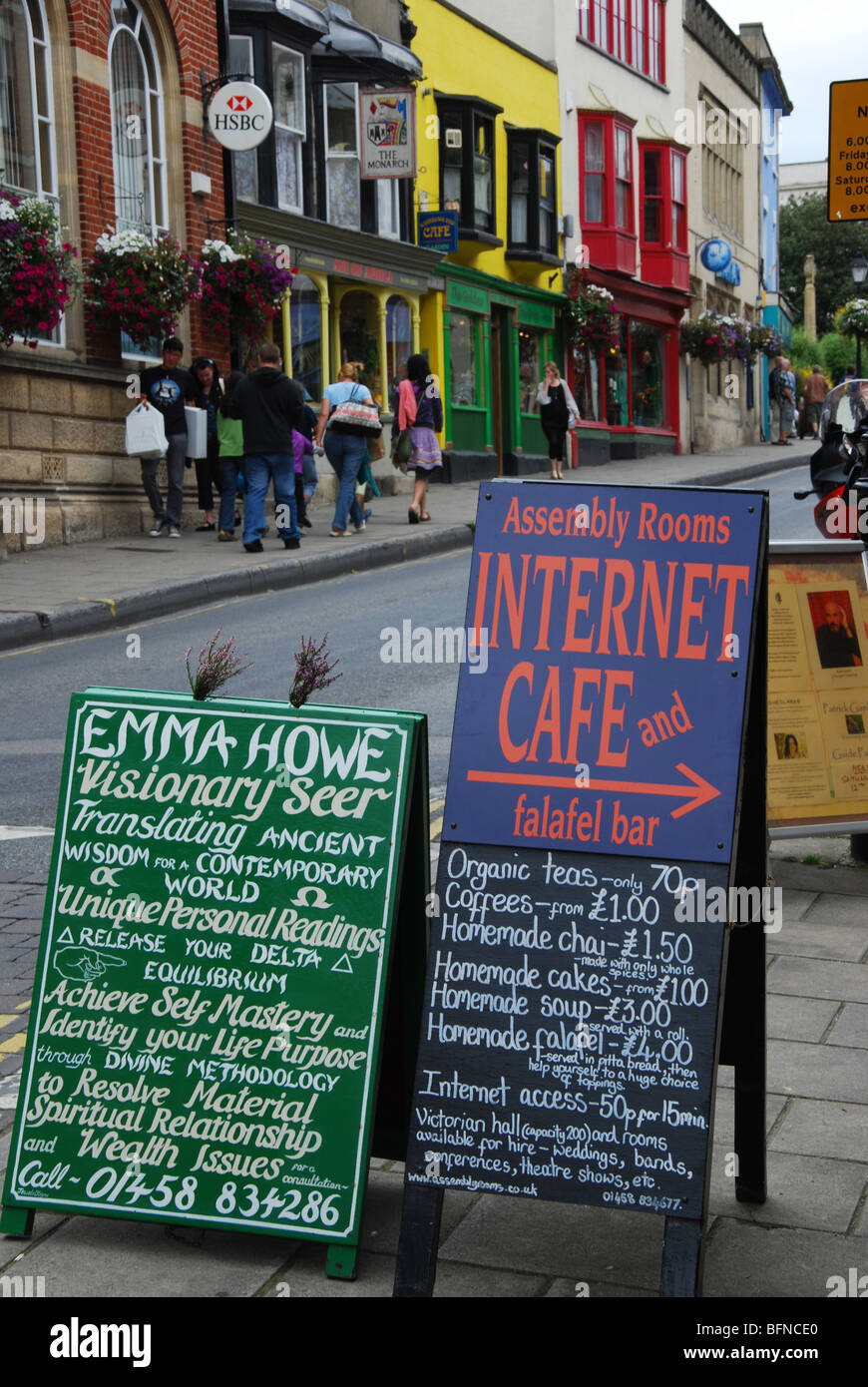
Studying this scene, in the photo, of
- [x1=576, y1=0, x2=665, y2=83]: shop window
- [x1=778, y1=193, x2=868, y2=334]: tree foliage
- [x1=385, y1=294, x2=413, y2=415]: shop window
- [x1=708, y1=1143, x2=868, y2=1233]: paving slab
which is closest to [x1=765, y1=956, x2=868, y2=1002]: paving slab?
[x1=708, y1=1143, x2=868, y2=1233]: paving slab

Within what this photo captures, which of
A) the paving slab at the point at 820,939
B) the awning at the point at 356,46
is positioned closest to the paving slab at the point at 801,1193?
the paving slab at the point at 820,939

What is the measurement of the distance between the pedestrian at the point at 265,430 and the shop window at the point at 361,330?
808cm

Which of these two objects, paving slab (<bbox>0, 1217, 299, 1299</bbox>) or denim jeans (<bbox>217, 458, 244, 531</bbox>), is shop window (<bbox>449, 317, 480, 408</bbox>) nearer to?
denim jeans (<bbox>217, 458, 244, 531</bbox>)

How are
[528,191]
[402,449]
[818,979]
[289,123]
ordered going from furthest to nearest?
[528,191]
[289,123]
[402,449]
[818,979]

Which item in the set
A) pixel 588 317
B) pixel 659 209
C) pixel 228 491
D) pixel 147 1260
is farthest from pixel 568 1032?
pixel 659 209

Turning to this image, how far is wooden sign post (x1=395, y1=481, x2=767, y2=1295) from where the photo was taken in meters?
2.97

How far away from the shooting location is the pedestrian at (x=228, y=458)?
16.3 metres

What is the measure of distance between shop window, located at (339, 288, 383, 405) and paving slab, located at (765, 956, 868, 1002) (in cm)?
1944

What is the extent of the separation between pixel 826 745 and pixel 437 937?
9.79 feet

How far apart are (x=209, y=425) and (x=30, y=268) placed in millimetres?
3478

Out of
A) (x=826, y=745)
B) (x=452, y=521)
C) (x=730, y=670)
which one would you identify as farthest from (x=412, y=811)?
(x=452, y=521)

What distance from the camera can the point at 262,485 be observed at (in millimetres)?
15578

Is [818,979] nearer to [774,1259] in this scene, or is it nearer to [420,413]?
[774,1259]
